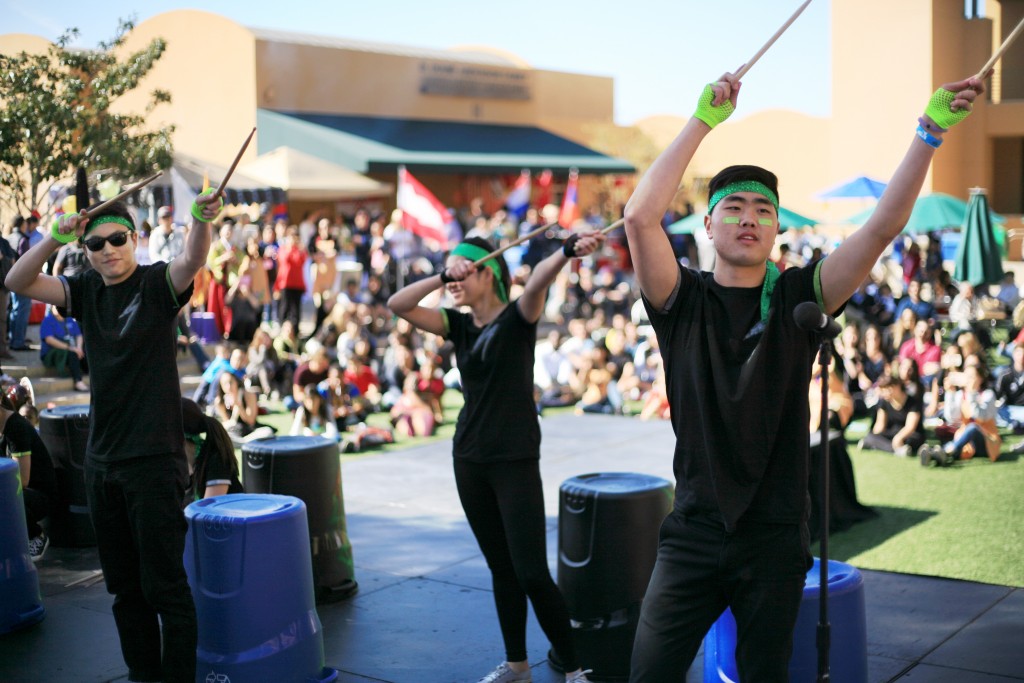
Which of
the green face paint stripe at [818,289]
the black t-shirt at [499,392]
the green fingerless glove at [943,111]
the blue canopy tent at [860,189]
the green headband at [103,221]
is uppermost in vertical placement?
the blue canopy tent at [860,189]

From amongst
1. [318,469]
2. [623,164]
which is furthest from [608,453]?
[623,164]

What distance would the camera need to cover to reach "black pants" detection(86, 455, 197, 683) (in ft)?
Result: 13.5

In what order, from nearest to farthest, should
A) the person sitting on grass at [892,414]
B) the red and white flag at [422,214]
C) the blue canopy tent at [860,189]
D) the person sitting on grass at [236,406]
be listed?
the person sitting on grass at [892,414] → the person sitting on grass at [236,406] → the blue canopy tent at [860,189] → the red and white flag at [422,214]

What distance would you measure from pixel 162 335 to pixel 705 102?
7.74 ft

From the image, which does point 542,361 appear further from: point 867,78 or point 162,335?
point 867,78

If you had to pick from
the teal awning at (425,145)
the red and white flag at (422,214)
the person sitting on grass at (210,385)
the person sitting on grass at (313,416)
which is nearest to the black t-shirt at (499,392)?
the person sitting on grass at (313,416)

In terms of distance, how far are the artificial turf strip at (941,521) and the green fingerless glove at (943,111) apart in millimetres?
4439

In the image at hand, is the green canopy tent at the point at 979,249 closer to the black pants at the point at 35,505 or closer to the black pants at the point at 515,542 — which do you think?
the black pants at the point at 515,542

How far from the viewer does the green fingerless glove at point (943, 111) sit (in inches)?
108

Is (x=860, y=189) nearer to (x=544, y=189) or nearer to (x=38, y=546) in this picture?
(x=38, y=546)

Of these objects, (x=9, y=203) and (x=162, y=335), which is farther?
(x=9, y=203)

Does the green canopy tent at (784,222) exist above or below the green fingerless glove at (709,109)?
above

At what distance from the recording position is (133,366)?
415 cm

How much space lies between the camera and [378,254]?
63.5 ft
